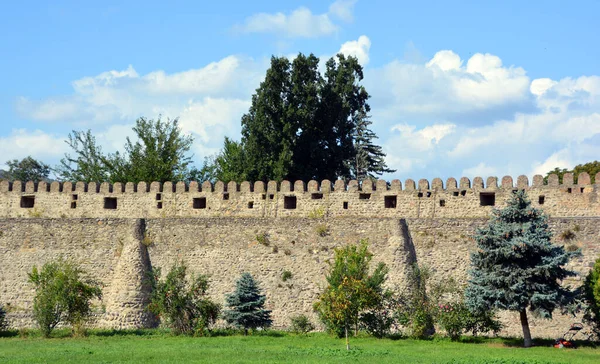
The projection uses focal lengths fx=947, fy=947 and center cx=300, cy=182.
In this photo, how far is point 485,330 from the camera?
31.7m

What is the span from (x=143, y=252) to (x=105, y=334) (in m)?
4.39

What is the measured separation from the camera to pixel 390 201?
3834cm

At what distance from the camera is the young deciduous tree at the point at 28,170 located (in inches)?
2906

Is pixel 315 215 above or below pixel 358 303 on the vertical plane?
above

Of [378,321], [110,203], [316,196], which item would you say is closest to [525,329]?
[378,321]

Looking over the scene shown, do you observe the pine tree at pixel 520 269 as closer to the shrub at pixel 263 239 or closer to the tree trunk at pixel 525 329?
the tree trunk at pixel 525 329

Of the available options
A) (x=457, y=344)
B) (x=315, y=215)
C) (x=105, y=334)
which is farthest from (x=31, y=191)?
(x=457, y=344)

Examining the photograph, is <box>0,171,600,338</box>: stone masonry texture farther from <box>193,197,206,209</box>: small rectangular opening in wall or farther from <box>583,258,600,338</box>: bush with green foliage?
<box>583,258,600,338</box>: bush with green foliage

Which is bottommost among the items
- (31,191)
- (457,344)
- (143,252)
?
(457,344)

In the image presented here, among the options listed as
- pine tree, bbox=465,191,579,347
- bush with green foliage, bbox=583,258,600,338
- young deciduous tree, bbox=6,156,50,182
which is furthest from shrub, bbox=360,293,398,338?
young deciduous tree, bbox=6,156,50,182

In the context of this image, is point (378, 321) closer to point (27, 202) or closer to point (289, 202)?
point (289, 202)

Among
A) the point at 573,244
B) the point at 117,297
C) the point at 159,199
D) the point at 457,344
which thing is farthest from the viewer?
the point at 159,199

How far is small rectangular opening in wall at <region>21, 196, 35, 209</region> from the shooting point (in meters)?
41.5

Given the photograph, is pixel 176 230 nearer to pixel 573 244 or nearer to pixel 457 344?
pixel 457 344
